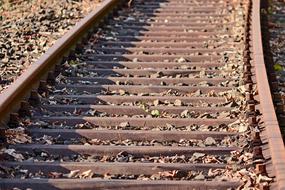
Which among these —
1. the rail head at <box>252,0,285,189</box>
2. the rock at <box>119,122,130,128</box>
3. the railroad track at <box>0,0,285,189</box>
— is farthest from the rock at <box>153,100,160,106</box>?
the rail head at <box>252,0,285,189</box>

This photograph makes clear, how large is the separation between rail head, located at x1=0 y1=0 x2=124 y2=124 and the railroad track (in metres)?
0.01

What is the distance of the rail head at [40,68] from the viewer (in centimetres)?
534

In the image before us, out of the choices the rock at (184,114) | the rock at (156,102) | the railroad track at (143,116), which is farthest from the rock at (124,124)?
the rock at (156,102)

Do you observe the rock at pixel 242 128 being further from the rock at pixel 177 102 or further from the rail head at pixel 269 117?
the rock at pixel 177 102

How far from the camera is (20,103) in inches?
220

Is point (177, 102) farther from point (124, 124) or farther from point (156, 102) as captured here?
point (124, 124)

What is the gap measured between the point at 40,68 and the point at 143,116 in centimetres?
116

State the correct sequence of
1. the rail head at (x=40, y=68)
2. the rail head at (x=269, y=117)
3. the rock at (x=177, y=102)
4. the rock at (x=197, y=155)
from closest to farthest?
1. the rail head at (x=269, y=117)
2. the rock at (x=197, y=155)
3. the rail head at (x=40, y=68)
4. the rock at (x=177, y=102)

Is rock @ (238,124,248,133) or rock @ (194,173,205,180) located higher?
rock @ (238,124,248,133)

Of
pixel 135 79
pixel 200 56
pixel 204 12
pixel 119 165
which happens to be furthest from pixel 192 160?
pixel 204 12

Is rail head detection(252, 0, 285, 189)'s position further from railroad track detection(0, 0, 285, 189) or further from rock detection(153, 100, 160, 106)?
rock detection(153, 100, 160, 106)

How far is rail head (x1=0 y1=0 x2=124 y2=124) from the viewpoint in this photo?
534cm

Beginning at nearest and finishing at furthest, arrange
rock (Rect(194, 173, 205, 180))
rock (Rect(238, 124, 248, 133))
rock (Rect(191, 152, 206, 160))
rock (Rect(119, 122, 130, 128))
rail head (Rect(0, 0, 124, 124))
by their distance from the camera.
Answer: rock (Rect(194, 173, 205, 180)) → rock (Rect(191, 152, 206, 160)) → rock (Rect(238, 124, 248, 133)) → rail head (Rect(0, 0, 124, 124)) → rock (Rect(119, 122, 130, 128))

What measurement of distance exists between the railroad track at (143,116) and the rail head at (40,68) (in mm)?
12
